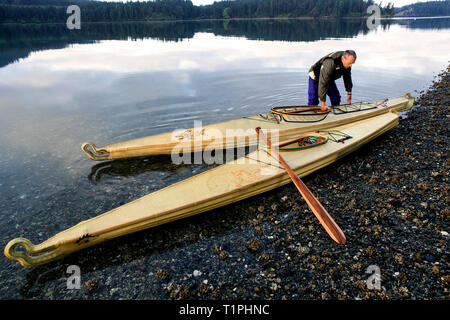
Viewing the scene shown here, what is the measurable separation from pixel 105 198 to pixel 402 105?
11828mm

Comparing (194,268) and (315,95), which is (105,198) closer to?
(194,268)

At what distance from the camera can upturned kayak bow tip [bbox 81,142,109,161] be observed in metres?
7.31

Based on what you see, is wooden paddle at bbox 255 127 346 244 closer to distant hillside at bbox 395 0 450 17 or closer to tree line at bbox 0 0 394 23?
tree line at bbox 0 0 394 23

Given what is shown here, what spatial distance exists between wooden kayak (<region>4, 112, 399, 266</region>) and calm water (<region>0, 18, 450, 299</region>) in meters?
0.66

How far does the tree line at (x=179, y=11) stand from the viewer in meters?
95.5

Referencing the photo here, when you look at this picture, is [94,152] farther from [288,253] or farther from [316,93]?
[316,93]

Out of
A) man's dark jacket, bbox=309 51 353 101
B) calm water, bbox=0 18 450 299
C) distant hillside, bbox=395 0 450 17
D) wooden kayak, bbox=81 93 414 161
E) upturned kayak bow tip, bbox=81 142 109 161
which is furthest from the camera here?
distant hillside, bbox=395 0 450 17

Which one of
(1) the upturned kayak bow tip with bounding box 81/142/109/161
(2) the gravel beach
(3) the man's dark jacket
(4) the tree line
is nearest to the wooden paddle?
(2) the gravel beach

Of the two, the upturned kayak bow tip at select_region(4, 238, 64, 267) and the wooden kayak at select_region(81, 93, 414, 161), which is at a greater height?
the wooden kayak at select_region(81, 93, 414, 161)

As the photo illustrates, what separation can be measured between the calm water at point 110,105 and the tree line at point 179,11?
290 feet

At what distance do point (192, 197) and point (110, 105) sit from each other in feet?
32.4

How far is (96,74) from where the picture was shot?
19.8 metres

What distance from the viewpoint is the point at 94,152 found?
7.39 m
